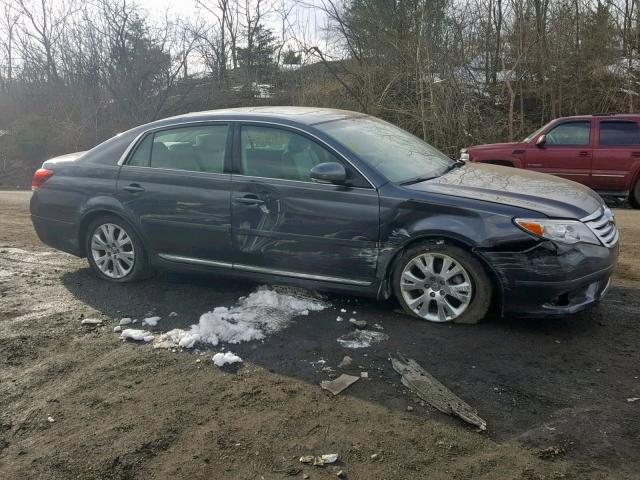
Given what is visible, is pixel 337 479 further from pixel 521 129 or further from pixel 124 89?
pixel 124 89

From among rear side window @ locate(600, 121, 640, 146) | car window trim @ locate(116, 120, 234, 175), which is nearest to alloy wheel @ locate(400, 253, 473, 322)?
car window trim @ locate(116, 120, 234, 175)

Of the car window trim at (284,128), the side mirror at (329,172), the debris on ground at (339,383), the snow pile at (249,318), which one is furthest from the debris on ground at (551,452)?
the side mirror at (329,172)

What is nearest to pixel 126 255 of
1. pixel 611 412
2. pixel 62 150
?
pixel 611 412

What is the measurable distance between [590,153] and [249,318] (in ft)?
27.8

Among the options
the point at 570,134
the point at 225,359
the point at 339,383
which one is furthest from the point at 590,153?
the point at 225,359

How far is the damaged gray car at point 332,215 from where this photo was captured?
4172 millimetres

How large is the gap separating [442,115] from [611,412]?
13.4m

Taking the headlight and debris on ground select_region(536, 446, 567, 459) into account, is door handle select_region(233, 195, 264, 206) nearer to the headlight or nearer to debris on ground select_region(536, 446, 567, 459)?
the headlight

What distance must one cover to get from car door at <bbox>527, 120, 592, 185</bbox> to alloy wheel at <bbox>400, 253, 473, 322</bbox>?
7360 mm

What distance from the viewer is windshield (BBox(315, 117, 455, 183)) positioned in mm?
4766

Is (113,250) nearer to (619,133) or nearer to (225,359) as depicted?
(225,359)

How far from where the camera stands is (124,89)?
22.5 metres

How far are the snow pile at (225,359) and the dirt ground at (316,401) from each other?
0.21 ft

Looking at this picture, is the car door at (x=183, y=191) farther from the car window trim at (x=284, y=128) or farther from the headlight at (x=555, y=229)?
the headlight at (x=555, y=229)
